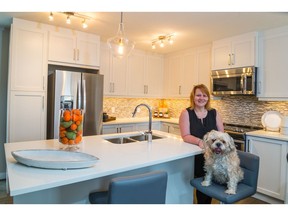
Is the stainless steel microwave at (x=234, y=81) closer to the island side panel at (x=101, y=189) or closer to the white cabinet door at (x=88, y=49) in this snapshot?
the island side panel at (x=101, y=189)

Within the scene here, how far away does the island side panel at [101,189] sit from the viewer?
132 centimetres

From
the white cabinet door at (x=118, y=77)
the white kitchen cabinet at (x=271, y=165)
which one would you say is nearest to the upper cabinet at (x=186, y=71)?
the white cabinet door at (x=118, y=77)

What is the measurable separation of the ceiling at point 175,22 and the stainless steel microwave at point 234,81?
0.58m

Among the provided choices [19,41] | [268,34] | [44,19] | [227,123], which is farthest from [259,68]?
[19,41]

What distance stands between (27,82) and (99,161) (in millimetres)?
A: 2112

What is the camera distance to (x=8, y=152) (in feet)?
4.91

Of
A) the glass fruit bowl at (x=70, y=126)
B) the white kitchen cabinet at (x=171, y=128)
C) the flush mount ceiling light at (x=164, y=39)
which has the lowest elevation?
the white kitchen cabinet at (x=171, y=128)

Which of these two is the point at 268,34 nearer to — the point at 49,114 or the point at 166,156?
the point at 166,156

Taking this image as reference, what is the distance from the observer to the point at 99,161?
4.42 feet

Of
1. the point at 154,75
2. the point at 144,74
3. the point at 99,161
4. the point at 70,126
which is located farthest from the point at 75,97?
the point at 154,75

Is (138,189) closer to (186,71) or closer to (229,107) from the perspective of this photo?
(229,107)

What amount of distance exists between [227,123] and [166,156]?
253 cm
